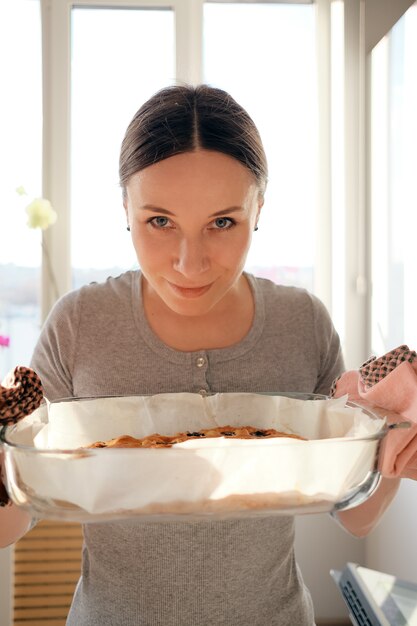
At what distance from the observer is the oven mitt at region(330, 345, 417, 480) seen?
66cm

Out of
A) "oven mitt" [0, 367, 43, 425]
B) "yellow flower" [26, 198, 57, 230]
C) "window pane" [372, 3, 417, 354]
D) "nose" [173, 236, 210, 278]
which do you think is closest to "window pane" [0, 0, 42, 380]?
"yellow flower" [26, 198, 57, 230]

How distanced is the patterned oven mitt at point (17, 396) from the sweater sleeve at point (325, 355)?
535mm

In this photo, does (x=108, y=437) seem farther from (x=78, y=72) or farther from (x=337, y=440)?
(x=78, y=72)

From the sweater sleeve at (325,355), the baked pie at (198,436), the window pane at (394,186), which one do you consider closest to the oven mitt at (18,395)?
the baked pie at (198,436)

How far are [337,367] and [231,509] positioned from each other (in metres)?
0.55

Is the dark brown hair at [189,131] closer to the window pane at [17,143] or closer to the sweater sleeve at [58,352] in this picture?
the sweater sleeve at [58,352]

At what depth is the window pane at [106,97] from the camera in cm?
233

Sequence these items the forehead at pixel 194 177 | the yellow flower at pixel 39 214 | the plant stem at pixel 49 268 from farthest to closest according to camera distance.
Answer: the plant stem at pixel 49 268 < the yellow flower at pixel 39 214 < the forehead at pixel 194 177

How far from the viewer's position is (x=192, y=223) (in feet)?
2.72

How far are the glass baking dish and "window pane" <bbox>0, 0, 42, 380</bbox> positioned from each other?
182 cm

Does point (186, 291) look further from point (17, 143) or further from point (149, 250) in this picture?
point (17, 143)

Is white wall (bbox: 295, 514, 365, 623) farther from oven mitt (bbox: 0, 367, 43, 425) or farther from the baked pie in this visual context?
oven mitt (bbox: 0, 367, 43, 425)

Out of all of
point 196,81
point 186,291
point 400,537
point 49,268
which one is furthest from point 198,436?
point 196,81

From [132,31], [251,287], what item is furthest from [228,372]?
[132,31]
